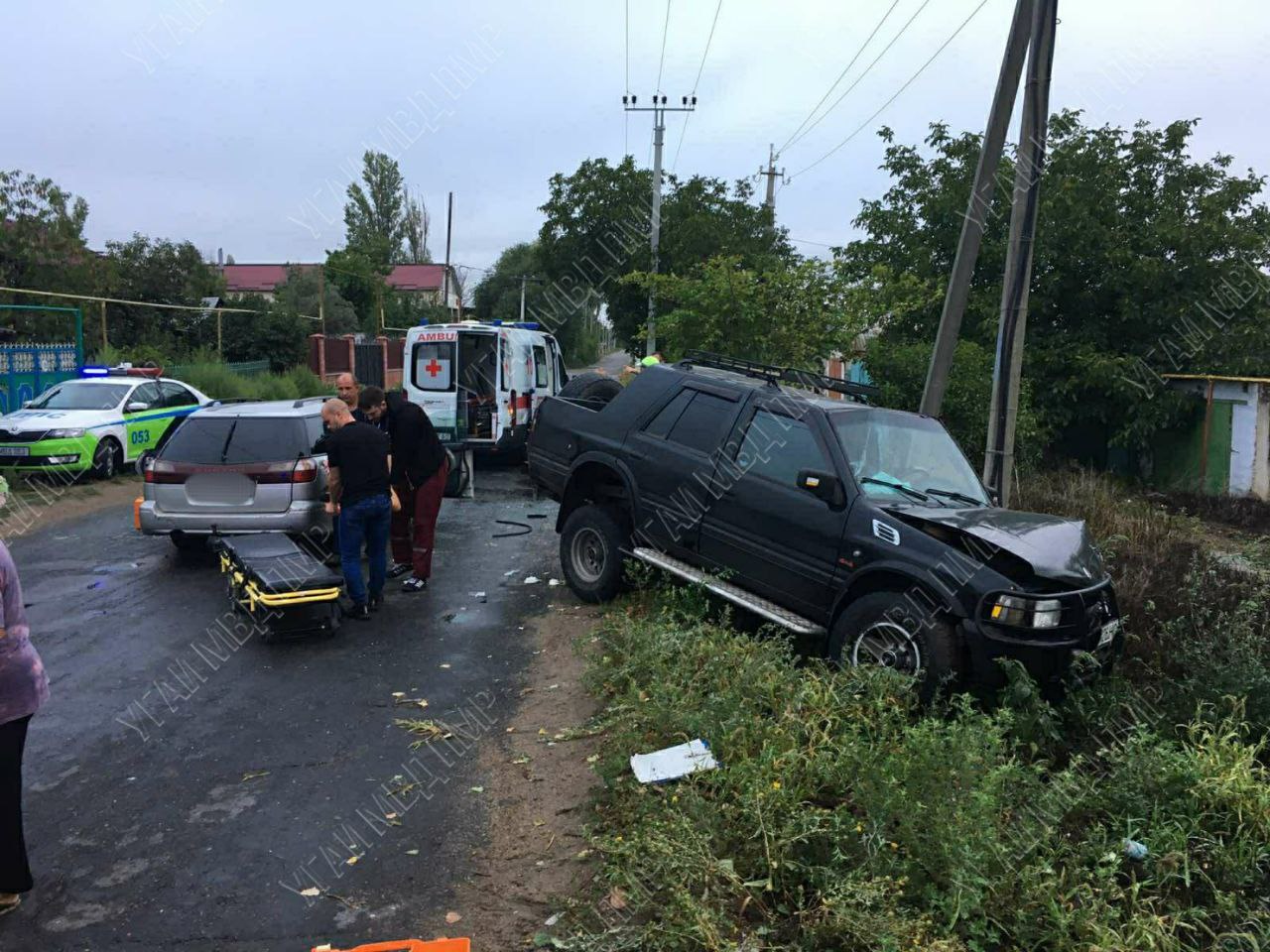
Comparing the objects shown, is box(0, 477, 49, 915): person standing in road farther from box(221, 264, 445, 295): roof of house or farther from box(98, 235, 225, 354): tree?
box(221, 264, 445, 295): roof of house

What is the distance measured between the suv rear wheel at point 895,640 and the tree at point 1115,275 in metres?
9.85

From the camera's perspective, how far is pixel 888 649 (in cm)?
495

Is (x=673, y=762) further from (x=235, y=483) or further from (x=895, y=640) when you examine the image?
(x=235, y=483)

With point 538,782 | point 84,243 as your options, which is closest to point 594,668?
point 538,782

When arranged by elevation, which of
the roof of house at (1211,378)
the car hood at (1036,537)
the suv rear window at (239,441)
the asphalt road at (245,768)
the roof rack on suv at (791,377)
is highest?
the roof of house at (1211,378)

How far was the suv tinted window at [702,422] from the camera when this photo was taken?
6.39 metres

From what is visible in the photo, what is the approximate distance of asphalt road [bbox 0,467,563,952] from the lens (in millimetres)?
3408

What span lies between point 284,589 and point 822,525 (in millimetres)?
3746

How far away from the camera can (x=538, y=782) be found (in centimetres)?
451

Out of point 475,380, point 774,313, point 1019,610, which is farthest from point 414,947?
point 475,380

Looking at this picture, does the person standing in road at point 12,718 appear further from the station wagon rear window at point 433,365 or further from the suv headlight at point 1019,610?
the station wagon rear window at point 433,365

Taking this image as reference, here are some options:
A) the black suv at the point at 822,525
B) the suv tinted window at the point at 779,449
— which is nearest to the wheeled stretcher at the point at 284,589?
the black suv at the point at 822,525

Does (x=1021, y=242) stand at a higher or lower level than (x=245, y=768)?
higher

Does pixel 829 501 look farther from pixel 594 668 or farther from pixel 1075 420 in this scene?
pixel 1075 420
